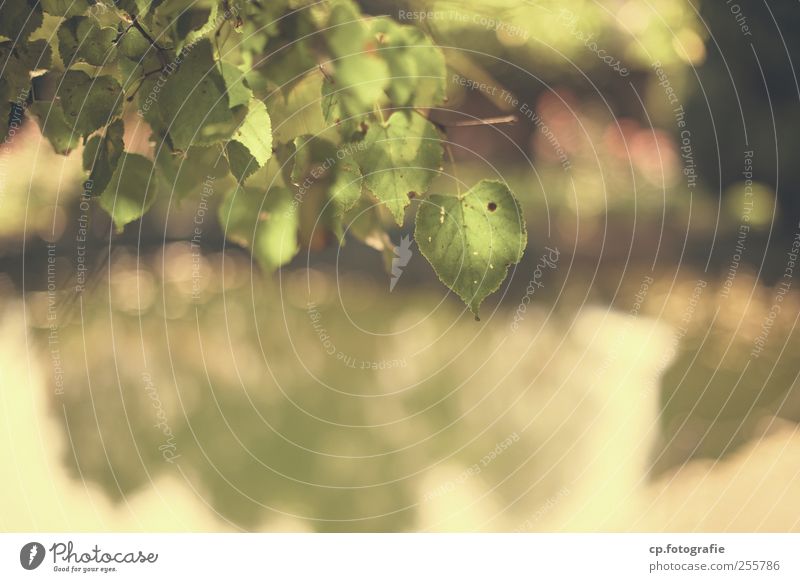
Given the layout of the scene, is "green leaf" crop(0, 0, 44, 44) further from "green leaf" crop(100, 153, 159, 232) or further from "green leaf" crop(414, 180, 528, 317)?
"green leaf" crop(414, 180, 528, 317)

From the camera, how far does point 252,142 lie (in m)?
0.62

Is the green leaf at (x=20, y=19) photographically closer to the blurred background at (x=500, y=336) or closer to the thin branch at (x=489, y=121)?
the blurred background at (x=500, y=336)

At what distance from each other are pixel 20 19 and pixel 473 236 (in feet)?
1.32

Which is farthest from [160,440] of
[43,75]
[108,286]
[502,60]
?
[502,60]

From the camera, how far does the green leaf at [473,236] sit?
0.63 metres

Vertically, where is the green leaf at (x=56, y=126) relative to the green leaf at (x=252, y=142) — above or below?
above

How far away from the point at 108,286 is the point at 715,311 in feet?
1.69

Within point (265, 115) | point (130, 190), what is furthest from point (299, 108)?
point (130, 190)

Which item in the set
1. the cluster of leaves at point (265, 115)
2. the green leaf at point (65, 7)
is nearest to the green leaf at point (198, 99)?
the cluster of leaves at point (265, 115)

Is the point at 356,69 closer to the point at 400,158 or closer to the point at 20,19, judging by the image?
the point at 400,158

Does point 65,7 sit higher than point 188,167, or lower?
higher

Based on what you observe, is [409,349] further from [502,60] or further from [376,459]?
[502,60]

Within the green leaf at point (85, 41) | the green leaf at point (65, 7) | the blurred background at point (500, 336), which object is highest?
the green leaf at point (65, 7)

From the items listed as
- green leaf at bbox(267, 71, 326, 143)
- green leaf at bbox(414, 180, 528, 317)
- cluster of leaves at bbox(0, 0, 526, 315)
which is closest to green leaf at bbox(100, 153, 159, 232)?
cluster of leaves at bbox(0, 0, 526, 315)
